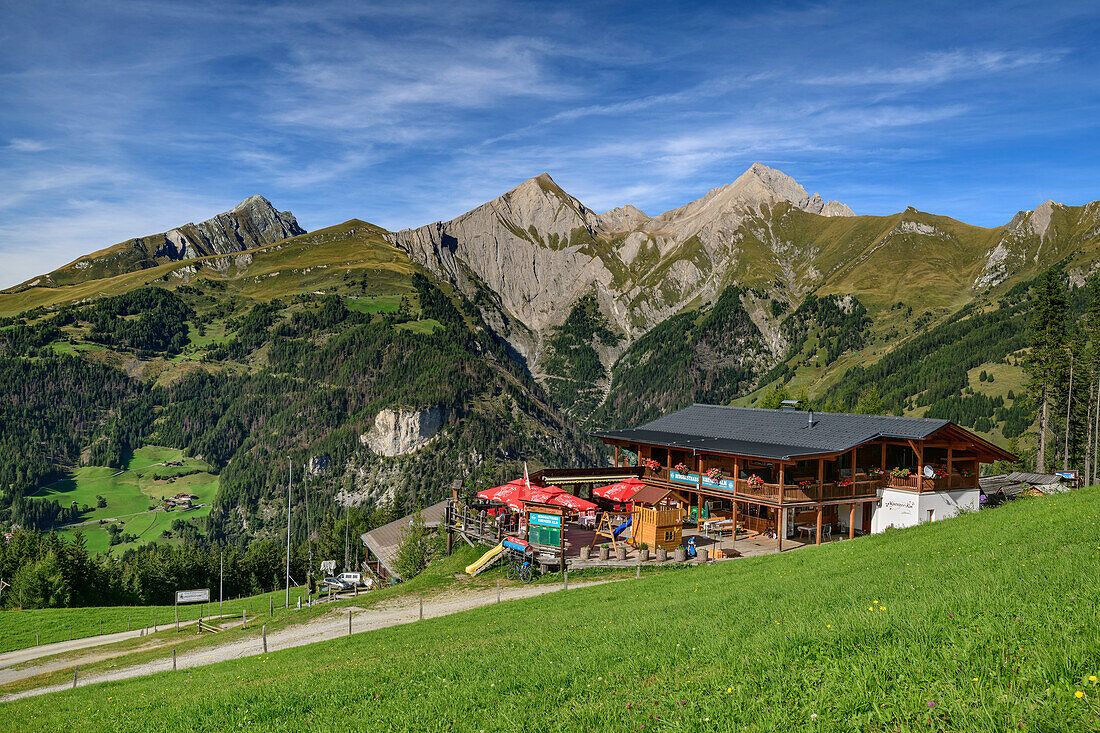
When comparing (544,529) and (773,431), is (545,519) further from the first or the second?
(773,431)

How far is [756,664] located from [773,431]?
35.5 metres

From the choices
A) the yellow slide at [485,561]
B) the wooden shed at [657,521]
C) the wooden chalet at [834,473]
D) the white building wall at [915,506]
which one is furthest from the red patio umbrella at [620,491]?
the white building wall at [915,506]

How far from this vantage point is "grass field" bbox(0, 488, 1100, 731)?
6859mm

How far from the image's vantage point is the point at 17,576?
74000mm

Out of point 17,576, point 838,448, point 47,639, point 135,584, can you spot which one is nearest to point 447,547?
point 838,448

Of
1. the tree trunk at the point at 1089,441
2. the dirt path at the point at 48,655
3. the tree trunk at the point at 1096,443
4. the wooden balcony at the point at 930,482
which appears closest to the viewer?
the dirt path at the point at 48,655

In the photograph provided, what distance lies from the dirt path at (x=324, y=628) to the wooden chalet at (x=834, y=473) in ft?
42.7

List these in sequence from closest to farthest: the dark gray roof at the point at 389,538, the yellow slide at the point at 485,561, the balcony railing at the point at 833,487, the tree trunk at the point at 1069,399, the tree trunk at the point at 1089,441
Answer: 1. the yellow slide at the point at 485,561
2. the balcony railing at the point at 833,487
3. the dark gray roof at the point at 389,538
4. the tree trunk at the point at 1069,399
5. the tree trunk at the point at 1089,441

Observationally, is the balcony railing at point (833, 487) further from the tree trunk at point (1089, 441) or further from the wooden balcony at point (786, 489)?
the tree trunk at point (1089, 441)

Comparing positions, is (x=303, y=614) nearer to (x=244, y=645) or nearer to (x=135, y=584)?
(x=244, y=645)

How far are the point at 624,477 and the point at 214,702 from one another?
3530 cm

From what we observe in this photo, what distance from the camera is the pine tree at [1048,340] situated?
2363 inches

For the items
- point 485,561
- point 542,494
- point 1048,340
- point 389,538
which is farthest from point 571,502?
point 1048,340

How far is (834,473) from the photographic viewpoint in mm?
39625
